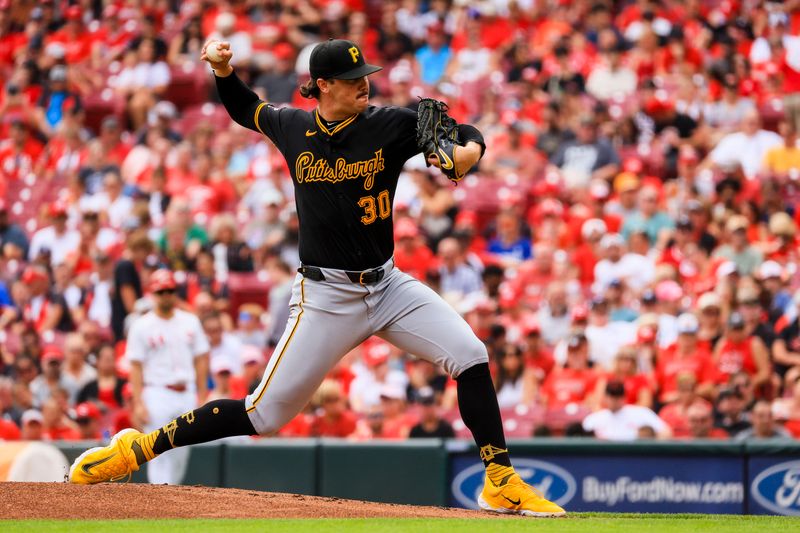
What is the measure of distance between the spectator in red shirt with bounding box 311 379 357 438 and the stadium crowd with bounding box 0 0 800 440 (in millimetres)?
21

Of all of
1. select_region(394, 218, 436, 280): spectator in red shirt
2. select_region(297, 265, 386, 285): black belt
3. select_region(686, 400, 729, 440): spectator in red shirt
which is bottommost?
select_region(686, 400, 729, 440): spectator in red shirt

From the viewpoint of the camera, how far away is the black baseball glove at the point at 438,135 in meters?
4.96

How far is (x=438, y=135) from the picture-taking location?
5.12m

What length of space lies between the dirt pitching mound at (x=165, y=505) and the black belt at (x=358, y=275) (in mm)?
940

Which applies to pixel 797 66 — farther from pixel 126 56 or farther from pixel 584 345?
pixel 126 56

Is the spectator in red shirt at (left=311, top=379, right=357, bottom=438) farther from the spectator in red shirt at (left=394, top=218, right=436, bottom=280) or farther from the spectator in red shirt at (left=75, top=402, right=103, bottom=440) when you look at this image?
the spectator in red shirt at (left=394, top=218, right=436, bottom=280)

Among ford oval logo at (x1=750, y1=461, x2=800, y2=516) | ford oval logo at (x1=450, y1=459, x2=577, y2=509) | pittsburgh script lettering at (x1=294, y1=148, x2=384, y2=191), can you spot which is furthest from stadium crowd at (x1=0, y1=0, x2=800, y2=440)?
pittsburgh script lettering at (x1=294, y1=148, x2=384, y2=191)

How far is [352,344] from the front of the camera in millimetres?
5355

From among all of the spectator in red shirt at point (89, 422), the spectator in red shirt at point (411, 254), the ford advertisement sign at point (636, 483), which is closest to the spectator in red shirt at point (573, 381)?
the ford advertisement sign at point (636, 483)

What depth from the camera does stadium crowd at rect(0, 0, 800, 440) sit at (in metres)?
9.80

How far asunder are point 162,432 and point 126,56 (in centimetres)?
1150

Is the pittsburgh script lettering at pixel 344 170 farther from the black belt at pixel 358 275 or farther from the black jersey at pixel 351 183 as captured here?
the black belt at pixel 358 275

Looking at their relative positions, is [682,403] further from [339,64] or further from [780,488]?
[339,64]

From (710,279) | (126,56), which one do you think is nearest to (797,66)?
(710,279)
